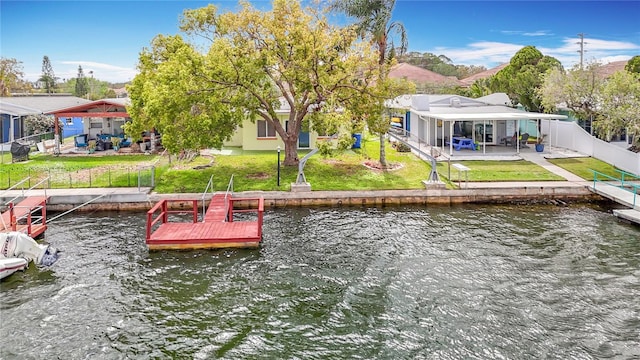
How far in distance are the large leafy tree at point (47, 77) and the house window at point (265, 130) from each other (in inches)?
2507

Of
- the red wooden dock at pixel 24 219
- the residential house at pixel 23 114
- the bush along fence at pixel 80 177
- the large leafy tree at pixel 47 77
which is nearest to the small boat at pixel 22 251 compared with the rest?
the red wooden dock at pixel 24 219

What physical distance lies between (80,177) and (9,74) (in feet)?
152

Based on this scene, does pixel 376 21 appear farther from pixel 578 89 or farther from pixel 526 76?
pixel 526 76

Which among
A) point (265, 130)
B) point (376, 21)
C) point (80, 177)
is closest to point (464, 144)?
point (376, 21)

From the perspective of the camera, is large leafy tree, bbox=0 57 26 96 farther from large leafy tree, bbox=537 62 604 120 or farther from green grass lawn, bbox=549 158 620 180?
green grass lawn, bbox=549 158 620 180

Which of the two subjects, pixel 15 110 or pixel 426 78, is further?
pixel 426 78

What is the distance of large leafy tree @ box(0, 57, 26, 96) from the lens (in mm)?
58525

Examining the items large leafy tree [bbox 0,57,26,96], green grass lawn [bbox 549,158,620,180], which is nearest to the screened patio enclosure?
green grass lawn [bbox 549,158,620,180]

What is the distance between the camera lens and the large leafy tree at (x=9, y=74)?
58.5 metres

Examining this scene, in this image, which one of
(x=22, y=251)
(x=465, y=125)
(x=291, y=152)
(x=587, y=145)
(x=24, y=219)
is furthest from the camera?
(x=465, y=125)

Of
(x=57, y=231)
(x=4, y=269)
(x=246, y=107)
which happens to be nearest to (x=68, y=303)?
(x=4, y=269)

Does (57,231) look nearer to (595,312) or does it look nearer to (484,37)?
(595,312)

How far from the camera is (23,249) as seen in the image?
1442cm

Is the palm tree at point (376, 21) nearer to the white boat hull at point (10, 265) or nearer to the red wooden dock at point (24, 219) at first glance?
the red wooden dock at point (24, 219)
